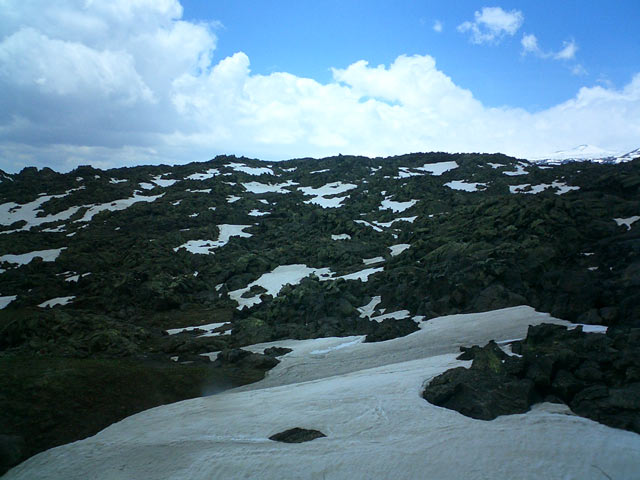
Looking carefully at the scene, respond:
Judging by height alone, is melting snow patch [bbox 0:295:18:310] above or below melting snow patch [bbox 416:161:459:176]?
below

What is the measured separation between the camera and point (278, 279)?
3166 centimetres

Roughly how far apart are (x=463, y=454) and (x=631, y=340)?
5.51 meters

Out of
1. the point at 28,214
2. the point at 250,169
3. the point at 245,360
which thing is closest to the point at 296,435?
the point at 245,360

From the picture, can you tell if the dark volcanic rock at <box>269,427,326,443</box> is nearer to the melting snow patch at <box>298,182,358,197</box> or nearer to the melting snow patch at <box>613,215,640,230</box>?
the melting snow patch at <box>613,215,640,230</box>

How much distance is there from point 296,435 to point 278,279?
23837 millimetres

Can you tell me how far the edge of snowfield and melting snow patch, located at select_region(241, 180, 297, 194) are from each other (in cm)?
5599

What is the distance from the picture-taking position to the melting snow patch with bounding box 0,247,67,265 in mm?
37766

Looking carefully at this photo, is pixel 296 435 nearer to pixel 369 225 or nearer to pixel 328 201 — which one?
pixel 369 225

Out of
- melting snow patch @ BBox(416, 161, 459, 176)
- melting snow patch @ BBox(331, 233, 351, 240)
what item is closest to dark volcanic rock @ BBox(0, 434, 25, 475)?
melting snow patch @ BBox(331, 233, 351, 240)

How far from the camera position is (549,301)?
1510cm

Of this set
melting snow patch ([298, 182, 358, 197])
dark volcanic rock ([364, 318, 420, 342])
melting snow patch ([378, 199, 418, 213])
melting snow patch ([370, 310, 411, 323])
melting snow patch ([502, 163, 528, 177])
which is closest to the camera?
dark volcanic rock ([364, 318, 420, 342])

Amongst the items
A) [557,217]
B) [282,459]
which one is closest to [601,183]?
[557,217]

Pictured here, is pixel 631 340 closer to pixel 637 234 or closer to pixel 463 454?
pixel 463 454

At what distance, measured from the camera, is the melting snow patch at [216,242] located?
40.9m
